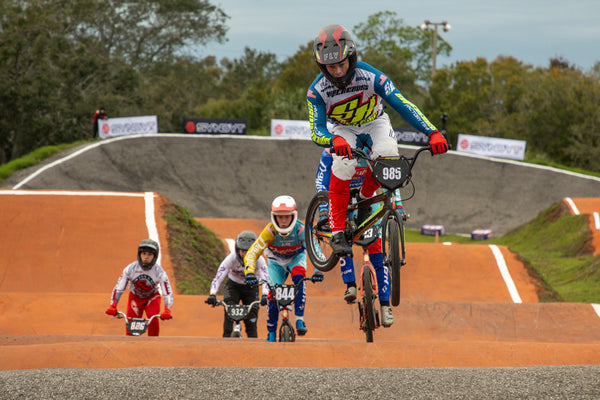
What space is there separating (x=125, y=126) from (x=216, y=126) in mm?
6064

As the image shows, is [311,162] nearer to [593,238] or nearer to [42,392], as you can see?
[593,238]

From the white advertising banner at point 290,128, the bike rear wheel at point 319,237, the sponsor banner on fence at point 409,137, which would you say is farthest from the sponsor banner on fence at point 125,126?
the bike rear wheel at point 319,237

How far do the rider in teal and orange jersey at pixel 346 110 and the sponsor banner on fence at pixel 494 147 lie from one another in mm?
33935

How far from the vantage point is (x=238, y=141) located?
4175cm

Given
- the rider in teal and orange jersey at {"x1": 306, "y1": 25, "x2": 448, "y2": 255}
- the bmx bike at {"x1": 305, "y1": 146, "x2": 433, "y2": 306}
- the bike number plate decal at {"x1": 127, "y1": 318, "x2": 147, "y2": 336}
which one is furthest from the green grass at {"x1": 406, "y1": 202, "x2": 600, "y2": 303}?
the rider in teal and orange jersey at {"x1": 306, "y1": 25, "x2": 448, "y2": 255}

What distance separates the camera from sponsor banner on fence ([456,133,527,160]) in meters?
40.6

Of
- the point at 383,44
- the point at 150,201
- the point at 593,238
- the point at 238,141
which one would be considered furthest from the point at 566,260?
the point at 383,44

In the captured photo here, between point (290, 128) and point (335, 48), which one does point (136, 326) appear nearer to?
point (335, 48)

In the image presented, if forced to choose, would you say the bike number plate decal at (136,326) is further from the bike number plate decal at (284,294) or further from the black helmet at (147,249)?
the bike number plate decal at (284,294)

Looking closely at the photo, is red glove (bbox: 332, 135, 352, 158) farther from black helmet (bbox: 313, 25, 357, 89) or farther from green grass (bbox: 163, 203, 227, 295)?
green grass (bbox: 163, 203, 227, 295)

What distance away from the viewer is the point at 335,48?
749 cm

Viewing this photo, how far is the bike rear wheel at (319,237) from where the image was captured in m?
8.43

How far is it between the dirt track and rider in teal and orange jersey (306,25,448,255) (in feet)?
7.61

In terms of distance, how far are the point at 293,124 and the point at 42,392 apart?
36.7 m
